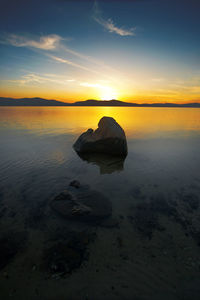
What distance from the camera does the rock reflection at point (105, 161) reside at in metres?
12.8

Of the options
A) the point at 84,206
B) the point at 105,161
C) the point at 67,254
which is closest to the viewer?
the point at 67,254

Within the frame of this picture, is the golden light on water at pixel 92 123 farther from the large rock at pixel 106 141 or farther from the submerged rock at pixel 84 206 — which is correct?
the submerged rock at pixel 84 206

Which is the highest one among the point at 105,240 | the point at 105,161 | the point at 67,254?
the point at 67,254

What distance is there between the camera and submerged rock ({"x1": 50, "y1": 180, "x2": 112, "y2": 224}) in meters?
6.84

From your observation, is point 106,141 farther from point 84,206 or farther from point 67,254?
point 67,254

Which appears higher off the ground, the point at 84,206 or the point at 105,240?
the point at 84,206

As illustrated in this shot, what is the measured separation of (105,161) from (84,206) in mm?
7797

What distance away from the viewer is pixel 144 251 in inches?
210

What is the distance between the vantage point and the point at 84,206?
736 cm

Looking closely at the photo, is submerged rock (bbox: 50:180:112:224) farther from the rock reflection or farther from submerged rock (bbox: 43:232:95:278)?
the rock reflection

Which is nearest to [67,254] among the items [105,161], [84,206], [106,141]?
[84,206]

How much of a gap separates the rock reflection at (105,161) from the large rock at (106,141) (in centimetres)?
62

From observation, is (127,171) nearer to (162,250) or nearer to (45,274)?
(162,250)

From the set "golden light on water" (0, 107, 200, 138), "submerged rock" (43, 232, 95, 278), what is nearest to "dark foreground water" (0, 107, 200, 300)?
"submerged rock" (43, 232, 95, 278)
